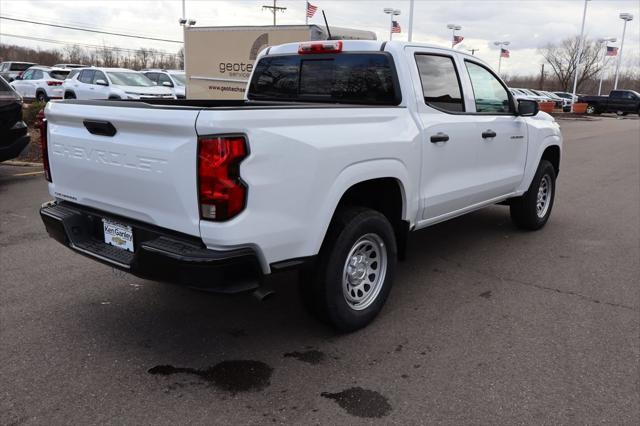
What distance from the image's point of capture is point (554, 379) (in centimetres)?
323

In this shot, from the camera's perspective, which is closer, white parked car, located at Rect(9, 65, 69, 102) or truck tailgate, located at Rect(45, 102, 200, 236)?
truck tailgate, located at Rect(45, 102, 200, 236)

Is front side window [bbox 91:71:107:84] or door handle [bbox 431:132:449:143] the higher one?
front side window [bbox 91:71:107:84]

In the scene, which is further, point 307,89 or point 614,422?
point 307,89

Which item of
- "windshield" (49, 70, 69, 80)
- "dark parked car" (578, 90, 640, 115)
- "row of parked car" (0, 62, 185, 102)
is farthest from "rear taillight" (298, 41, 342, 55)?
"dark parked car" (578, 90, 640, 115)

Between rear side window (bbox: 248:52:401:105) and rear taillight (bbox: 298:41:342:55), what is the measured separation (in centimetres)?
5

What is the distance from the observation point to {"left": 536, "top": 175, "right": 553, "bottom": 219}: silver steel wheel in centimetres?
647

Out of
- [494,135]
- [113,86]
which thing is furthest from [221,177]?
[113,86]

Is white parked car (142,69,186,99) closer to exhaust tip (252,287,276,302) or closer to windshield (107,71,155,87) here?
windshield (107,71,155,87)

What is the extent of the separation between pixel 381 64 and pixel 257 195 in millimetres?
1854

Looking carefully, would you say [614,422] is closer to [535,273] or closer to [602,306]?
[602,306]

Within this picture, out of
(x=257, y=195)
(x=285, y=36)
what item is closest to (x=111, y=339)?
(x=257, y=195)

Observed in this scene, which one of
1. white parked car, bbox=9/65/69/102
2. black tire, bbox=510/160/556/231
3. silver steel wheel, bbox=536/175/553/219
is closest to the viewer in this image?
black tire, bbox=510/160/556/231

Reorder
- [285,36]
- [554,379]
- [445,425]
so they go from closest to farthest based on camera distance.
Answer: [445,425], [554,379], [285,36]

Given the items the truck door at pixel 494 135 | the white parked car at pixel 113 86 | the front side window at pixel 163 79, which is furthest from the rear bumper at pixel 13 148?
the front side window at pixel 163 79
